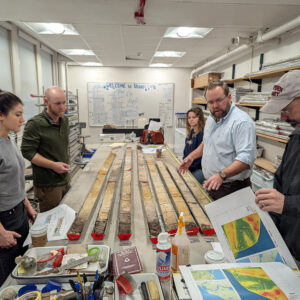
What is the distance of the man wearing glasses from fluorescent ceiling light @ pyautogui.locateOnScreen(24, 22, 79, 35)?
102 inches

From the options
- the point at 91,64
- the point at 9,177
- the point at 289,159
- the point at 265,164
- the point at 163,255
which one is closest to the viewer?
the point at 163,255

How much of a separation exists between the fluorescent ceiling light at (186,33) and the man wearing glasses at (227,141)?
196 centimetres

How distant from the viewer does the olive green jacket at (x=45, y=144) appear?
2166 millimetres

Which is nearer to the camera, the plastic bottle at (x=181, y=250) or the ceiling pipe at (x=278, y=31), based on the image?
the plastic bottle at (x=181, y=250)

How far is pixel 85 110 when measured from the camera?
23.8ft

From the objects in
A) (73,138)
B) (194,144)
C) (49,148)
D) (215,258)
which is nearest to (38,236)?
(215,258)

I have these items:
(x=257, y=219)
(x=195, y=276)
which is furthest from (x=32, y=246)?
(x=257, y=219)

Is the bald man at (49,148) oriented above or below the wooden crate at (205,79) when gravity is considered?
below

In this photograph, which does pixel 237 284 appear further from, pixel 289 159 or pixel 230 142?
pixel 230 142

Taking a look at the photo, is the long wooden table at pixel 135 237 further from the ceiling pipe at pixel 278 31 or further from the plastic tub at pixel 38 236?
the ceiling pipe at pixel 278 31

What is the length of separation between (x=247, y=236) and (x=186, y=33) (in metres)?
3.49

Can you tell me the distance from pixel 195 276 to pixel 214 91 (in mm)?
1538

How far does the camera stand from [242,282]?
0.74m

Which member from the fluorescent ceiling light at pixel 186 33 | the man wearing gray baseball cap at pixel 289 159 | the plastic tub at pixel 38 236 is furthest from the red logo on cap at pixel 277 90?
the fluorescent ceiling light at pixel 186 33
